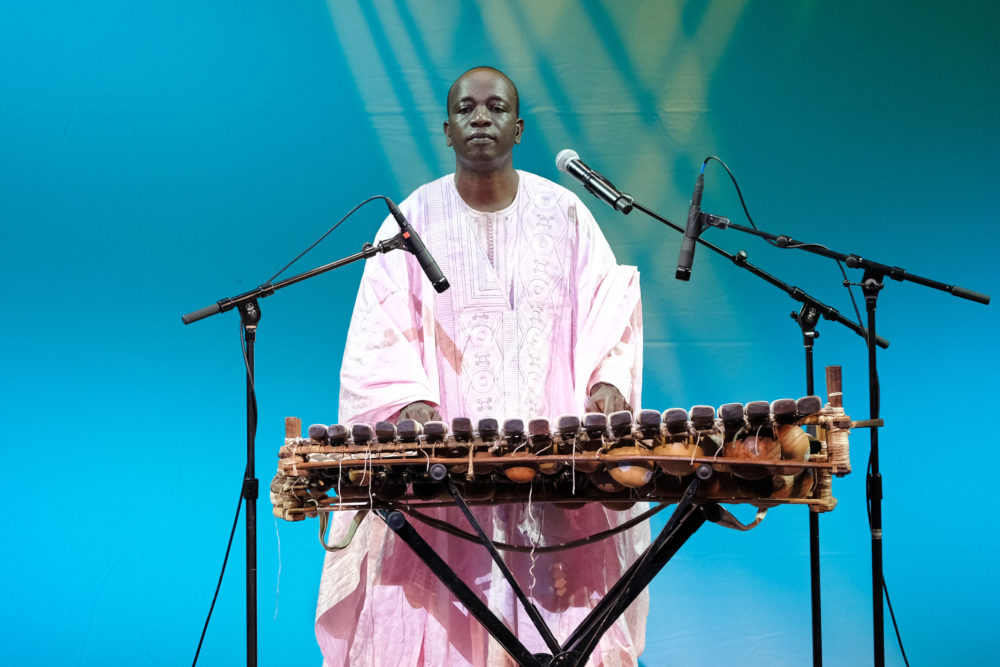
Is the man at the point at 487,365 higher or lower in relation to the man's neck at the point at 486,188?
lower

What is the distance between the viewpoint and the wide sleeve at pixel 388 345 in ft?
10.5

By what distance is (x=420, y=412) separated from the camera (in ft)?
10.2

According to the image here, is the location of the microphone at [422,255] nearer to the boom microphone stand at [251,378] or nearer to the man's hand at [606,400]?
the boom microphone stand at [251,378]

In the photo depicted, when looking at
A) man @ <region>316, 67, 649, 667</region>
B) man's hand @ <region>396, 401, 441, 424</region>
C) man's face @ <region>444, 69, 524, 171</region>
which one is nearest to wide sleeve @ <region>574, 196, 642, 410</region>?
man @ <region>316, 67, 649, 667</region>

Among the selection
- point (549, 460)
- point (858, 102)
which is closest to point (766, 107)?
point (858, 102)

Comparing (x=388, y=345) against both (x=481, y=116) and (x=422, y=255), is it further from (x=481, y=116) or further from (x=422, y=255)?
(x=481, y=116)

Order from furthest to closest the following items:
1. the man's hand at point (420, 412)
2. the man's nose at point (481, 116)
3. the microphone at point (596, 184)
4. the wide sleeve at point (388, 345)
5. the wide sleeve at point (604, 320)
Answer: the man's nose at point (481, 116) < the wide sleeve at point (604, 320) < the wide sleeve at point (388, 345) < the man's hand at point (420, 412) < the microphone at point (596, 184)

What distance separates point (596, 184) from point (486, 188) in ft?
2.30

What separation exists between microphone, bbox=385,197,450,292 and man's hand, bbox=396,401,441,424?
1.20ft

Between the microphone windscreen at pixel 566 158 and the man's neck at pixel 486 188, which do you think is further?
the man's neck at pixel 486 188

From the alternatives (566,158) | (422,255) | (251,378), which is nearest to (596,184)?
(566,158)

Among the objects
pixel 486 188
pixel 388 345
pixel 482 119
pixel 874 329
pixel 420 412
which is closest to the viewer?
pixel 874 329

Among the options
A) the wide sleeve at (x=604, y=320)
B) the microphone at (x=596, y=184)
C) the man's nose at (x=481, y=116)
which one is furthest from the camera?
the man's nose at (x=481, y=116)

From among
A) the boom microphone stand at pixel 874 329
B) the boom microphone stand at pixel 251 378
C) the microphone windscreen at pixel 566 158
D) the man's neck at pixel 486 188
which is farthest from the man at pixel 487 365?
the boom microphone stand at pixel 874 329
